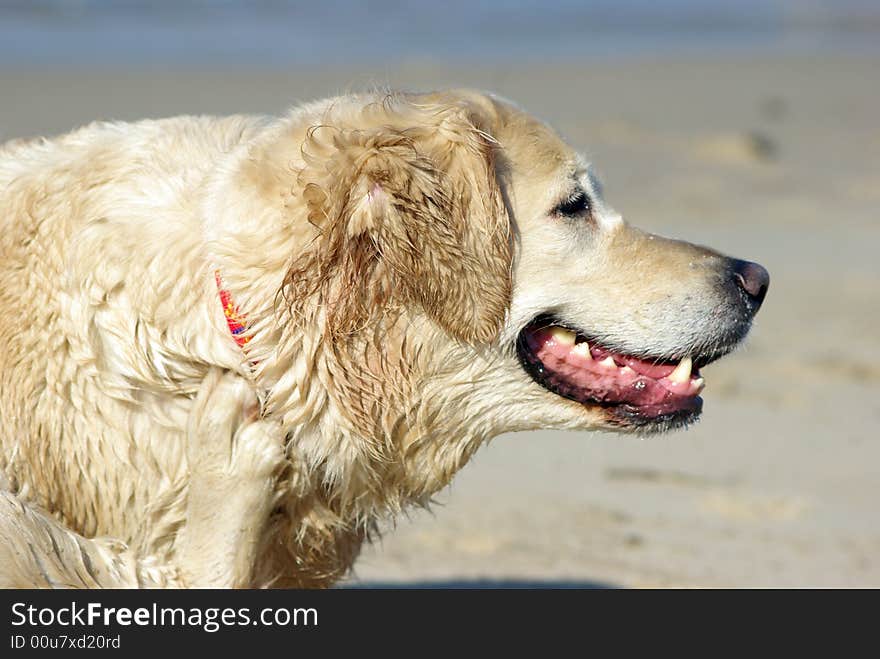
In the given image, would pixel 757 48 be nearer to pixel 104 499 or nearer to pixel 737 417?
pixel 737 417

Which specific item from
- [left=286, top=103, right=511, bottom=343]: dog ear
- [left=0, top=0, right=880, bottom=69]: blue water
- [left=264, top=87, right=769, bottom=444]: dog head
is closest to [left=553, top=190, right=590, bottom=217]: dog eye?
[left=264, top=87, right=769, bottom=444]: dog head

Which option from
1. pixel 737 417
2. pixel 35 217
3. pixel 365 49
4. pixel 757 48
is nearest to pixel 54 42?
pixel 365 49

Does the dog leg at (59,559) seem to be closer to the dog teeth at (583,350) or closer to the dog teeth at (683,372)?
the dog teeth at (583,350)

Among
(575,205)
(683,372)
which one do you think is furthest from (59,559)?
(683,372)

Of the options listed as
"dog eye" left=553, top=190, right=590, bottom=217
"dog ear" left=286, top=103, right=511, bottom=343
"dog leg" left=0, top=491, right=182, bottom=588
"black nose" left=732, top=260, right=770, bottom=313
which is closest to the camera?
"dog leg" left=0, top=491, right=182, bottom=588

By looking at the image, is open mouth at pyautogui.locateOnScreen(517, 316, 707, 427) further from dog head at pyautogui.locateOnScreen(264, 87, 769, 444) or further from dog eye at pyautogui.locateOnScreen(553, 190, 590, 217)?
dog eye at pyautogui.locateOnScreen(553, 190, 590, 217)

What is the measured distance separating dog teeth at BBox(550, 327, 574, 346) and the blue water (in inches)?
511

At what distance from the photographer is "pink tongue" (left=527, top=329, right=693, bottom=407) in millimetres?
3965

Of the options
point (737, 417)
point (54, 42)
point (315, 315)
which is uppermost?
point (315, 315)

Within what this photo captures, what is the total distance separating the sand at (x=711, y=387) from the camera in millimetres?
5590

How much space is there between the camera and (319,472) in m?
3.87

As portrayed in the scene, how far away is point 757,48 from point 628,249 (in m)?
16.6

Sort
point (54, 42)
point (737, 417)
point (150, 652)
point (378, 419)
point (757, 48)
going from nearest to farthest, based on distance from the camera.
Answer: point (150, 652), point (378, 419), point (737, 417), point (54, 42), point (757, 48)

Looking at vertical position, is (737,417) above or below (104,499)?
below
